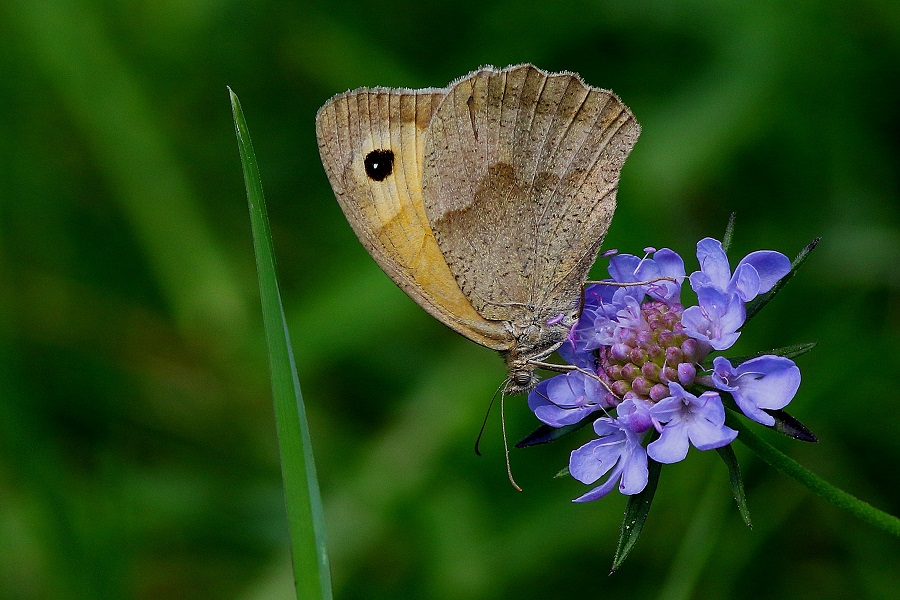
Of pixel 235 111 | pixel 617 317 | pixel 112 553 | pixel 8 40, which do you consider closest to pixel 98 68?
pixel 8 40

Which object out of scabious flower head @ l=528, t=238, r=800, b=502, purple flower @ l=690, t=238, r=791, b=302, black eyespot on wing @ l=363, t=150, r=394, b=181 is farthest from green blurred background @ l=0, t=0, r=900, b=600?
black eyespot on wing @ l=363, t=150, r=394, b=181

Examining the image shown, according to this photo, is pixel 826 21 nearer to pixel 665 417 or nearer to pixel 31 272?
pixel 665 417

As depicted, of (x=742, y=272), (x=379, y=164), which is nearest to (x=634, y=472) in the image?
(x=742, y=272)

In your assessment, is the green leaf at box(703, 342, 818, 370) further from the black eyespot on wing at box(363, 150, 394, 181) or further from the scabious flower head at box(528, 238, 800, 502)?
the black eyespot on wing at box(363, 150, 394, 181)

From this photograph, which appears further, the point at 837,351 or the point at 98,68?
the point at 98,68

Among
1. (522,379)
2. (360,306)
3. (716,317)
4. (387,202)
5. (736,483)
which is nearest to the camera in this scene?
(736,483)

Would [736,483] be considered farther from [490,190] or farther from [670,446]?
[490,190]
